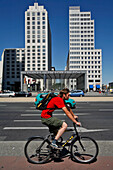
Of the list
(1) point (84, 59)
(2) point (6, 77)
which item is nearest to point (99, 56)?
(1) point (84, 59)

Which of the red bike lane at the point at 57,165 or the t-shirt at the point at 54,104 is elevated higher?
the t-shirt at the point at 54,104

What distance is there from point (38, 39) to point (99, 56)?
3999cm

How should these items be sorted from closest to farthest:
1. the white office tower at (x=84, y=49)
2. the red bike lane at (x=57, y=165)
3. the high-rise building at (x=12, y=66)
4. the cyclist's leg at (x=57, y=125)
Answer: the red bike lane at (x=57, y=165)
the cyclist's leg at (x=57, y=125)
the white office tower at (x=84, y=49)
the high-rise building at (x=12, y=66)

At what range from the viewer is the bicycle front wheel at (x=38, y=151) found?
3838 mm

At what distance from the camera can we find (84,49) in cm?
11312

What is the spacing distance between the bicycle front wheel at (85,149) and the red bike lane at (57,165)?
12cm

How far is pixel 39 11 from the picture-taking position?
105 meters

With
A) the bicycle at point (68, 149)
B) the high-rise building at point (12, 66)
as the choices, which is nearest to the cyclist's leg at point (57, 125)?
the bicycle at point (68, 149)

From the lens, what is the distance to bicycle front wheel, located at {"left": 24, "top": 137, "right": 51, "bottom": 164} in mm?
3838

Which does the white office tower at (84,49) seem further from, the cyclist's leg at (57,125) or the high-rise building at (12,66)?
the cyclist's leg at (57,125)

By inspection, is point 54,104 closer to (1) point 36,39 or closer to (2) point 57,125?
(2) point 57,125

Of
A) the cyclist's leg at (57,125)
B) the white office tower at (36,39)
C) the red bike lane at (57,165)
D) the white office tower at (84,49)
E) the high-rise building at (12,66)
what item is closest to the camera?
the red bike lane at (57,165)

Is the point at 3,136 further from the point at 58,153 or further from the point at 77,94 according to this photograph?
the point at 77,94

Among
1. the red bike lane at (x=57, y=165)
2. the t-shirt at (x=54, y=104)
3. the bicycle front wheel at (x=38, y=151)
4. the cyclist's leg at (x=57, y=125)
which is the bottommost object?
the red bike lane at (x=57, y=165)
